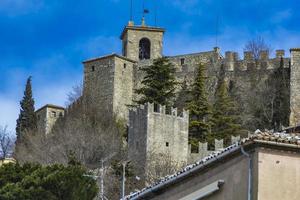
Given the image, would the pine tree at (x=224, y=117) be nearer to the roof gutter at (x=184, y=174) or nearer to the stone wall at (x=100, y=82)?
the stone wall at (x=100, y=82)

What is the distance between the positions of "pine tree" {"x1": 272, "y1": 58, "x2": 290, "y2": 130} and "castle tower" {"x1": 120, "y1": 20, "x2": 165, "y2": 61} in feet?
39.9

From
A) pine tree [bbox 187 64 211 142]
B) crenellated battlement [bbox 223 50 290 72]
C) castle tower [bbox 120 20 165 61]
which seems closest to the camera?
pine tree [bbox 187 64 211 142]

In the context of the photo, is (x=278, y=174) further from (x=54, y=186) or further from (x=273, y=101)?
(x=273, y=101)

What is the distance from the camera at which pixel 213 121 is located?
214 feet

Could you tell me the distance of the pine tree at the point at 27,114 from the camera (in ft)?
232

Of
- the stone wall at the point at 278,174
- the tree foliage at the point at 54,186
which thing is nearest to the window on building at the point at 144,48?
the tree foliage at the point at 54,186

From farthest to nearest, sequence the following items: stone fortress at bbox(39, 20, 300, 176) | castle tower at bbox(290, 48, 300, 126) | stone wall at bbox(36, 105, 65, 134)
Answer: stone wall at bbox(36, 105, 65, 134), stone fortress at bbox(39, 20, 300, 176), castle tower at bbox(290, 48, 300, 126)

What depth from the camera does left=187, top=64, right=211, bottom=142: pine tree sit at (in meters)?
64.0

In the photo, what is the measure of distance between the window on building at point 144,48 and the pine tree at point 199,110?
33.0 feet

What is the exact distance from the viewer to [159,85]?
6681cm

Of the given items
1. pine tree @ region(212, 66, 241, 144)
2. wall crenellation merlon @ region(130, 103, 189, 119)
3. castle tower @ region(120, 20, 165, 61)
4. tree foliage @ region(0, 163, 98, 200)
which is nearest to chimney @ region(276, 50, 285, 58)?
pine tree @ region(212, 66, 241, 144)

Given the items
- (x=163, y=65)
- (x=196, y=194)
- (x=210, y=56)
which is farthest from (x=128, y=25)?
(x=196, y=194)

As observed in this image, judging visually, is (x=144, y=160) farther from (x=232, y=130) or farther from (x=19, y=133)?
(x=19, y=133)

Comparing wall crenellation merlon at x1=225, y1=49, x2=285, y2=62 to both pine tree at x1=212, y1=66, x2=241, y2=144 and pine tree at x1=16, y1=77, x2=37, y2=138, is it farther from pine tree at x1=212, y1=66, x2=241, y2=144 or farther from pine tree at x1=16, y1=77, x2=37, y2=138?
pine tree at x1=16, y1=77, x2=37, y2=138
